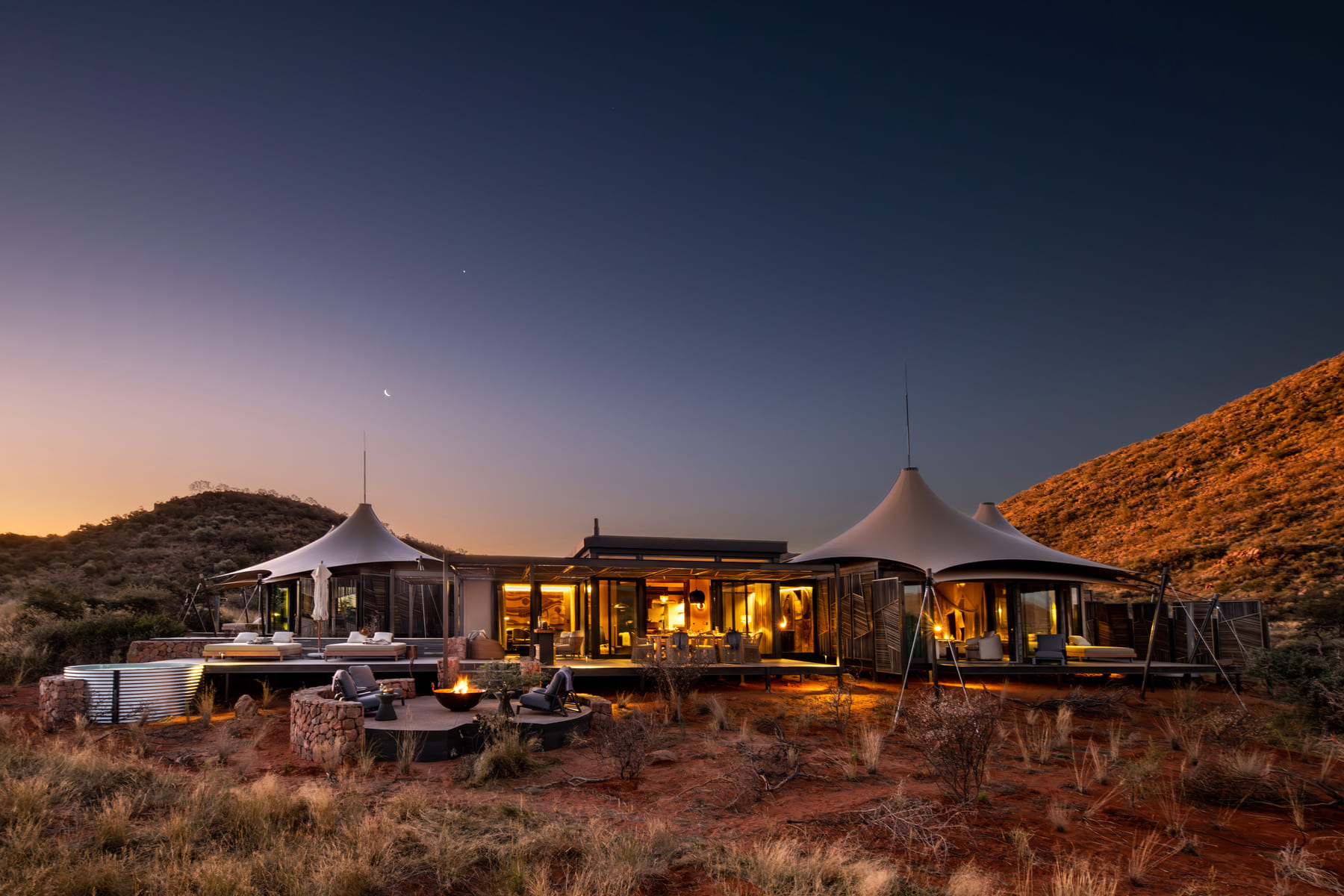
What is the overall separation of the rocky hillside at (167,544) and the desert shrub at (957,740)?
37.0 metres

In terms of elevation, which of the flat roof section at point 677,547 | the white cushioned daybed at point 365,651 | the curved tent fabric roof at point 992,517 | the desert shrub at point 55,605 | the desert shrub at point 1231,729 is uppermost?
the curved tent fabric roof at point 992,517

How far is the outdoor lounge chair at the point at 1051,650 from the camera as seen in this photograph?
15906mm

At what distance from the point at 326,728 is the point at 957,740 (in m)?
7.59

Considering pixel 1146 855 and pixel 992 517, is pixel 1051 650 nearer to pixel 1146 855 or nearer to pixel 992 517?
pixel 992 517

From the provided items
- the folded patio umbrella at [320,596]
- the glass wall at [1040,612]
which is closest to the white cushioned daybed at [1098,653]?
the glass wall at [1040,612]

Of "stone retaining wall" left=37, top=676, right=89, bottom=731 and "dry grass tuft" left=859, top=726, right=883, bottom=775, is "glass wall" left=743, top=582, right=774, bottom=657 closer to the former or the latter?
"dry grass tuft" left=859, top=726, right=883, bottom=775

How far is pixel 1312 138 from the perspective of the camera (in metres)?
27.8

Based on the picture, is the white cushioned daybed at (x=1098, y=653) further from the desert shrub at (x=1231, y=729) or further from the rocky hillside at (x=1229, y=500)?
the rocky hillside at (x=1229, y=500)

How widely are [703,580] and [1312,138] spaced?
2823 centimetres

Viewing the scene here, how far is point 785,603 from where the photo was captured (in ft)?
64.3

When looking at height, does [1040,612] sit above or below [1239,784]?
above

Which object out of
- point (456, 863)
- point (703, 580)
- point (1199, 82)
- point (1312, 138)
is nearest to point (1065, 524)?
point (1312, 138)

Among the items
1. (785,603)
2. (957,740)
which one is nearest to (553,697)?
(957,740)

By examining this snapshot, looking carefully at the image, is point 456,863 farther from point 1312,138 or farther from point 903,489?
point 1312,138
